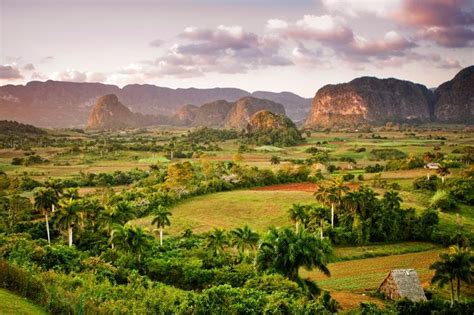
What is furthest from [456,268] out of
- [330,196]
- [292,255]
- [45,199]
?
[45,199]

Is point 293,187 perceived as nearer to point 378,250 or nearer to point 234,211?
point 234,211

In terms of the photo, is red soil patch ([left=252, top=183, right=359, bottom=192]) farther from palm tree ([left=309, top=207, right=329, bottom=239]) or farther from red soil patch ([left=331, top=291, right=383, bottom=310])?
red soil patch ([left=331, top=291, right=383, bottom=310])

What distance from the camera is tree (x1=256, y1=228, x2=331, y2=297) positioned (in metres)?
33.6

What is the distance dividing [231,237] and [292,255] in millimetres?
11873

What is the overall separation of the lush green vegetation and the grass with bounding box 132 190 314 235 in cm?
28

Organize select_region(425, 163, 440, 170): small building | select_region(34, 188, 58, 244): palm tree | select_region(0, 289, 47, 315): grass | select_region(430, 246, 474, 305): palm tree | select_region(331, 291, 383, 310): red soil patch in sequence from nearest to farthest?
select_region(0, 289, 47, 315): grass < select_region(331, 291, 383, 310): red soil patch < select_region(430, 246, 474, 305): palm tree < select_region(34, 188, 58, 244): palm tree < select_region(425, 163, 440, 170): small building

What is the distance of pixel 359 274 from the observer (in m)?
42.8

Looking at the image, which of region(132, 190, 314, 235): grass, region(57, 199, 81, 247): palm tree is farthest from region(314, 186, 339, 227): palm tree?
region(57, 199, 81, 247): palm tree

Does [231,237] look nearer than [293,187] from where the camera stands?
Yes

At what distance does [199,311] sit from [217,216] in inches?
1579

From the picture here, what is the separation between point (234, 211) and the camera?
67.9 meters

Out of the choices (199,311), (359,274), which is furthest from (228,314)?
(359,274)

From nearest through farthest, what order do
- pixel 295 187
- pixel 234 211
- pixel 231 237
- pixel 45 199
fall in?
pixel 231 237 → pixel 45 199 → pixel 234 211 → pixel 295 187

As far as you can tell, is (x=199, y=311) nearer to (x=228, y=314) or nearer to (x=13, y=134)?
(x=228, y=314)
